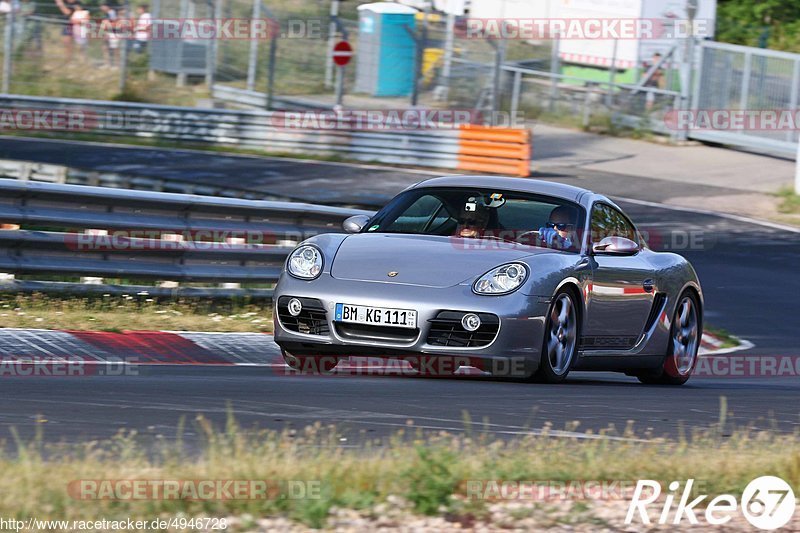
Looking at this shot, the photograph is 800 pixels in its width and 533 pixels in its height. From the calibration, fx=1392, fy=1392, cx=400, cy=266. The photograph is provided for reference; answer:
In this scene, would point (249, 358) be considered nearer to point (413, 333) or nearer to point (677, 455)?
point (413, 333)

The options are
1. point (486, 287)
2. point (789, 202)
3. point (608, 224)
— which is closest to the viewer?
point (486, 287)

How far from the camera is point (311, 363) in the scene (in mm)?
8250

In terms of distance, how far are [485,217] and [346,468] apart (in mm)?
3892

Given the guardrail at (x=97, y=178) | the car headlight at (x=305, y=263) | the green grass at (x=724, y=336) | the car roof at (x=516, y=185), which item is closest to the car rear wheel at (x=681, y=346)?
the car roof at (x=516, y=185)

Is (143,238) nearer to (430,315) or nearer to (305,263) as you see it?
(305,263)

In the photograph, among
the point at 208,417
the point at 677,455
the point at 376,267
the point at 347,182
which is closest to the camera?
the point at 677,455

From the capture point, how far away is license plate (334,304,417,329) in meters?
7.40

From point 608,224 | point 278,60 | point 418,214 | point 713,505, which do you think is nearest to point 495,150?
point 278,60

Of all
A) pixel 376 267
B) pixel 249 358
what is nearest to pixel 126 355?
pixel 249 358

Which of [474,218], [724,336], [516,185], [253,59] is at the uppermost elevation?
[253,59]

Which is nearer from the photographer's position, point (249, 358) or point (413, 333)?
point (413, 333)

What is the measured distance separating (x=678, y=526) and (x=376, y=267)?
3.38 meters

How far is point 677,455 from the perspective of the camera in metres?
5.34

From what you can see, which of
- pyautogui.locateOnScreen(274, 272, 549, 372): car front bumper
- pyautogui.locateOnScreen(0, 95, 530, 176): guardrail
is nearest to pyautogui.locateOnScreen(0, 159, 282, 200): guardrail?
pyautogui.locateOnScreen(0, 95, 530, 176): guardrail
